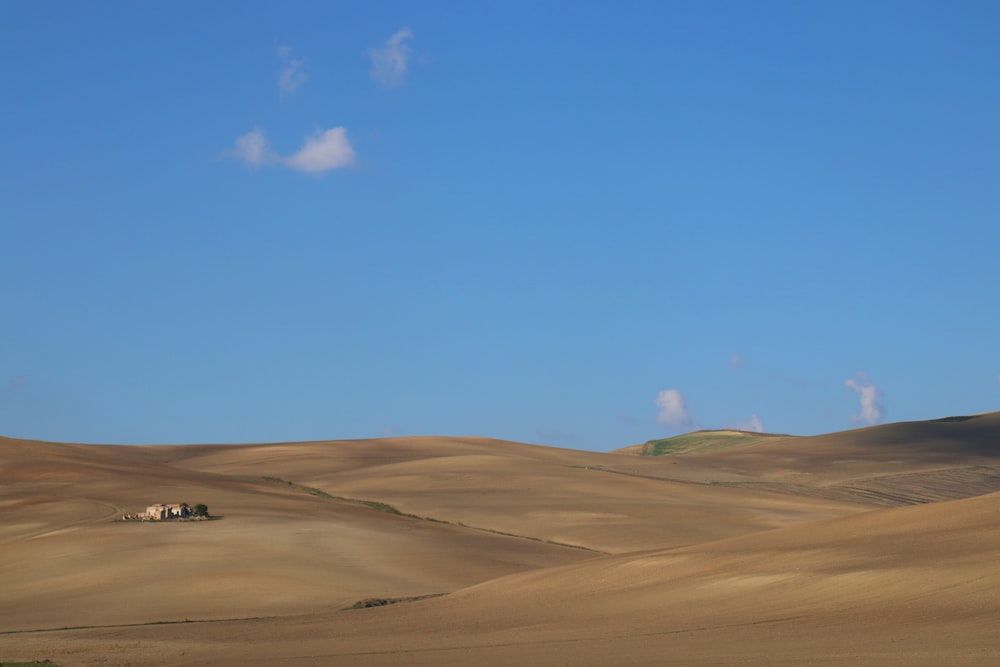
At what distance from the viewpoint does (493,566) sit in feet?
150

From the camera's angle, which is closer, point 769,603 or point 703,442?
point 769,603

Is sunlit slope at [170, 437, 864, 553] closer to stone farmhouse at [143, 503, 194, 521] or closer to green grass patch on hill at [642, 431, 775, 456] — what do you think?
stone farmhouse at [143, 503, 194, 521]

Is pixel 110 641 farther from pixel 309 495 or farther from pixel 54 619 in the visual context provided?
pixel 309 495

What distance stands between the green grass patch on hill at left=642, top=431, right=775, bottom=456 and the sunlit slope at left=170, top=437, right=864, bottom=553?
125 ft

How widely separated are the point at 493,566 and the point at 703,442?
364ft

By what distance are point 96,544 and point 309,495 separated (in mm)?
24491

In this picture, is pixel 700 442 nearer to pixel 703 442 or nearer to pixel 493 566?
pixel 703 442

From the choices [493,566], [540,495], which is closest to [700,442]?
[540,495]

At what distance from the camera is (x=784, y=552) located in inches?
1262

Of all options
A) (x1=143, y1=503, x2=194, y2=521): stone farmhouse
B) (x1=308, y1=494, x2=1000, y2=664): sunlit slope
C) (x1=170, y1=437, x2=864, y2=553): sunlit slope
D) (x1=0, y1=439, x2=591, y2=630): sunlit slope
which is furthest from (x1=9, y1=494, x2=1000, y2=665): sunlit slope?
(x1=143, y1=503, x2=194, y2=521): stone farmhouse

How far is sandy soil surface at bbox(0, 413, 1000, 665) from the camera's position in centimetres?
2352

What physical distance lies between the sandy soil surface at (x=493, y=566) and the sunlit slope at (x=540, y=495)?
33cm

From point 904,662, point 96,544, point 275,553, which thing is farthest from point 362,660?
point 96,544

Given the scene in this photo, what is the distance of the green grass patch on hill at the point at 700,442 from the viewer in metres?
146
